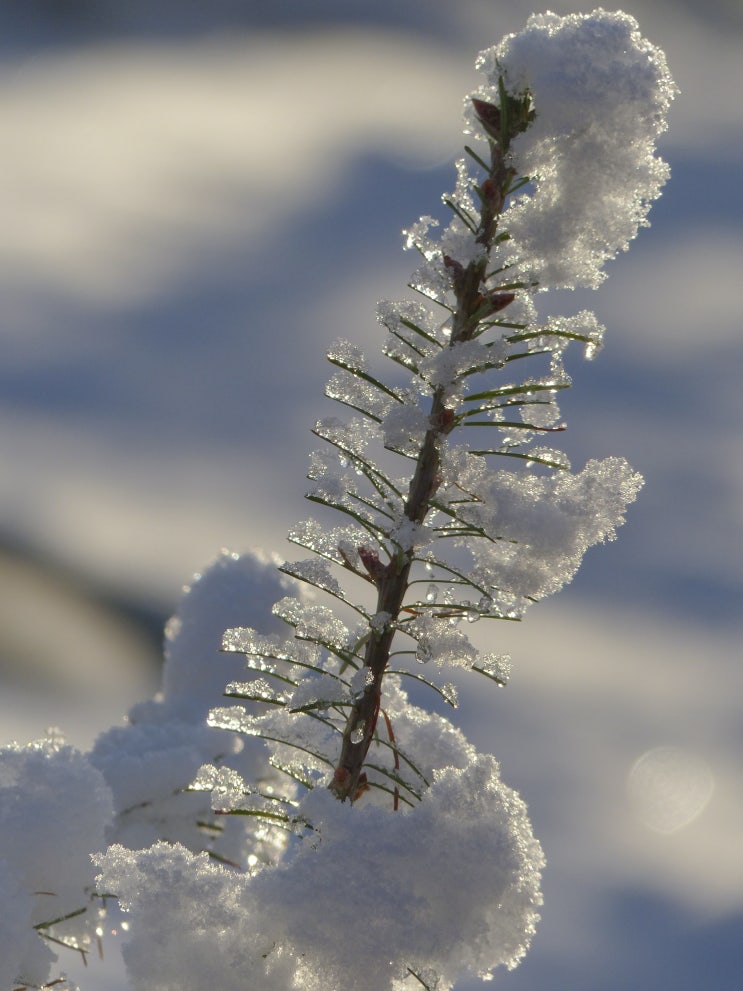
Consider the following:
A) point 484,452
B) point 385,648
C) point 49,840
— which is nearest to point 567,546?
point 484,452

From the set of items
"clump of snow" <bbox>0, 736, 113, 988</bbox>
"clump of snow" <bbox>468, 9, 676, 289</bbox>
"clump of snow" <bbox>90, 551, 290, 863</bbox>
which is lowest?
"clump of snow" <bbox>0, 736, 113, 988</bbox>

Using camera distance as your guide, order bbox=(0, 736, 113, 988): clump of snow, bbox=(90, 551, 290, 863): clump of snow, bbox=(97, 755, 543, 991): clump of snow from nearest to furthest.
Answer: bbox=(97, 755, 543, 991): clump of snow, bbox=(0, 736, 113, 988): clump of snow, bbox=(90, 551, 290, 863): clump of snow

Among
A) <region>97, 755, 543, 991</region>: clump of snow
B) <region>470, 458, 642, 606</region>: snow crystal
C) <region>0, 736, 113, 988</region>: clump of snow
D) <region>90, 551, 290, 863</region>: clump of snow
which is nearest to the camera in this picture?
<region>97, 755, 543, 991</region>: clump of snow

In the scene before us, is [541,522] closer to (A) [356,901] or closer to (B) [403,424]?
(B) [403,424]

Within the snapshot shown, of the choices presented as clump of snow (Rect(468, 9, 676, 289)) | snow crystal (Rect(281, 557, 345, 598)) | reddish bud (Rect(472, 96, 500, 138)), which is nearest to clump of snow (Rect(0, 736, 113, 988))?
snow crystal (Rect(281, 557, 345, 598))

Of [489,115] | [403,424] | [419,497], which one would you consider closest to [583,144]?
[489,115]

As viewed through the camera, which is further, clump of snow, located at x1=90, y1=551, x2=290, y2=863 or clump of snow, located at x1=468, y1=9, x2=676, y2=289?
clump of snow, located at x1=90, y1=551, x2=290, y2=863

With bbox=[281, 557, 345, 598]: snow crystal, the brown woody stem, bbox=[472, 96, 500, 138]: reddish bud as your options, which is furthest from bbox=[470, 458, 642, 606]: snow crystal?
bbox=[472, 96, 500, 138]: reddish bud

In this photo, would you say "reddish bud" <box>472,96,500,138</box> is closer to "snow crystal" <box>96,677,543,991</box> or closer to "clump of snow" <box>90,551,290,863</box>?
"snow crystal" <box>96,677,543,991</box>

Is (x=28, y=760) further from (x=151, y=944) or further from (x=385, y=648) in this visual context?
(x=385, y=648)

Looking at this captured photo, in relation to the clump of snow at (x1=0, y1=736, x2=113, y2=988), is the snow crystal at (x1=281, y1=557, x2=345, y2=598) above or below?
above
